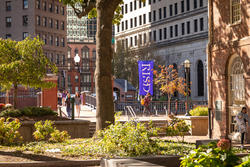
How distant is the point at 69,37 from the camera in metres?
141

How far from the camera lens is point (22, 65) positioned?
2520cm

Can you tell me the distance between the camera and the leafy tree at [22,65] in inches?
989

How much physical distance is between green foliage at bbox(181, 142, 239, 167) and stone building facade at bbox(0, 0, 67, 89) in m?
Result: 78.7

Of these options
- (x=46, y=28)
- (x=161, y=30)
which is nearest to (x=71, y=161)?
(x=161, y=30)

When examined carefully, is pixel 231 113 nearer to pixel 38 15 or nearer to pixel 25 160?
pixel 25 160

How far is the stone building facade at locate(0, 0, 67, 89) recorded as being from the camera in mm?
89250

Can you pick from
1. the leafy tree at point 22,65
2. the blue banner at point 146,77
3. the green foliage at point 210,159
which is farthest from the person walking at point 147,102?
the green foliage at point 210,159

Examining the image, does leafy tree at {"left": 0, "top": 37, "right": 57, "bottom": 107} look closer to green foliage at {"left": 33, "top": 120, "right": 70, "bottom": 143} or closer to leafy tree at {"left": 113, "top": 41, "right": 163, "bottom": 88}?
green foliage at {"left": 33, "top": 120, "right": 70, "bottom": 143}

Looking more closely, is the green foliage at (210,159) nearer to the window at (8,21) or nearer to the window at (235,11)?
the window at (235,11)

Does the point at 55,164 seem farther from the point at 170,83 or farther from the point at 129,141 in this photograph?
the point at 170,83

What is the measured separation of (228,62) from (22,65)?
10193mm

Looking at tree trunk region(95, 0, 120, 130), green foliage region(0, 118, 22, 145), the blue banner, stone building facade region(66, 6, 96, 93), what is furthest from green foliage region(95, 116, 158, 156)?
stone building facade region(66, 6, 96, 93)

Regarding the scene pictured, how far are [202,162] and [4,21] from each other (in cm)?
8668

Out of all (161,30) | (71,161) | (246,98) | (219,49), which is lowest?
(71,161)
